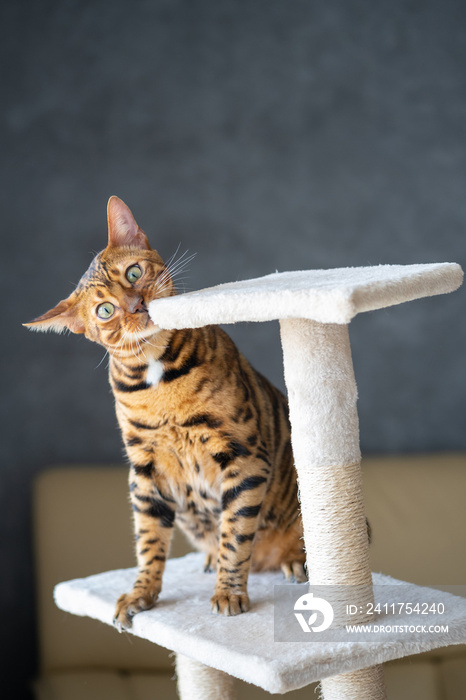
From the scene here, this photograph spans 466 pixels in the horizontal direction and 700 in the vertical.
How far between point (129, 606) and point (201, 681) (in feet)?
1.04

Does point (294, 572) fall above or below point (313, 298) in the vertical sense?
below

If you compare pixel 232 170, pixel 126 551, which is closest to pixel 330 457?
pixel 126 551

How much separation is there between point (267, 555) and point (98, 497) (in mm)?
1118

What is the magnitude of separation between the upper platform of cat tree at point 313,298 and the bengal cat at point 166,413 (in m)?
0.12

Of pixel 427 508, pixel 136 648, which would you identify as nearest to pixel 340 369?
pixel 427 508

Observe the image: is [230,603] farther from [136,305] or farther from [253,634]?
[136,305]

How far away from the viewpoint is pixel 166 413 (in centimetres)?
127

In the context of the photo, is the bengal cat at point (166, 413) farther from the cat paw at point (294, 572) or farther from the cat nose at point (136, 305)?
the cat paw at point (294, 572)

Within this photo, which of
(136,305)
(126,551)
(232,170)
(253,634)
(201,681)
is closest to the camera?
(253,634)

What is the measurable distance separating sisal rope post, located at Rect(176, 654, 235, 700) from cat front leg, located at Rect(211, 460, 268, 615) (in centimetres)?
30

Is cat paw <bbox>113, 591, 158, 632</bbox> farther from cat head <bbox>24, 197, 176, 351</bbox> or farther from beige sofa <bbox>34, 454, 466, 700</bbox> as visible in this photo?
beige sofa <bbox>34, 454, 466, 700</bbox>

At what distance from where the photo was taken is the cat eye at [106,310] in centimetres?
124

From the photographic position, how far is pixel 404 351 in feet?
9.03

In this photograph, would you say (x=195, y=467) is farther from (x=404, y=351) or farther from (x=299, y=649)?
(x=404, y=351)
